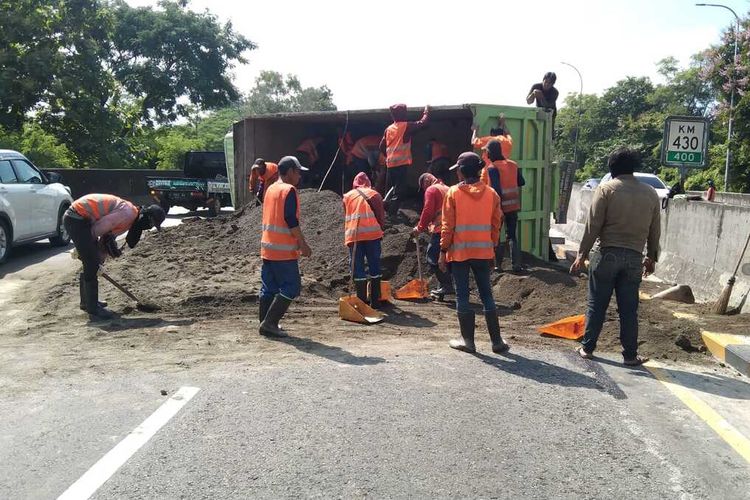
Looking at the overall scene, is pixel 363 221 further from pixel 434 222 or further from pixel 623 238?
pixel 623 238

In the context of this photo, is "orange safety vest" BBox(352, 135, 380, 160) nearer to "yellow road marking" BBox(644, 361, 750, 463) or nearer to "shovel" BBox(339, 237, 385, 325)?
"shovel" BBox(339, 237, 385, 325)

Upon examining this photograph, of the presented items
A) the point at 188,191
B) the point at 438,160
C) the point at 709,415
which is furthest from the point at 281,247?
the point at 188,191

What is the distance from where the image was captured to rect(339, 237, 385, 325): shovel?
790 cm

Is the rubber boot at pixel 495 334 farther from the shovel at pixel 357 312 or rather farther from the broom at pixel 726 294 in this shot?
the broom at pixel 726 294

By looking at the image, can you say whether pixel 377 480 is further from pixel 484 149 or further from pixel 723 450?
pixel 484 149

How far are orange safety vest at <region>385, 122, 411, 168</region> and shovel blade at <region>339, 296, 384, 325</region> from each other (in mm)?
4239

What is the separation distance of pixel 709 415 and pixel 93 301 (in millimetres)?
6238

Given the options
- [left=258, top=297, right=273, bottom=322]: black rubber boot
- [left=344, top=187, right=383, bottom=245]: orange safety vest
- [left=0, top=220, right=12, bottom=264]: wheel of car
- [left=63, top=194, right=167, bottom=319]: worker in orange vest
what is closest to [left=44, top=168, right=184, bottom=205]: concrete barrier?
[left=0, top=220, right=12, bottom=264]: wheel of car

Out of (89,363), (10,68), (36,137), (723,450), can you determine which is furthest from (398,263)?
(36,137)

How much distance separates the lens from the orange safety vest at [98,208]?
7707mm

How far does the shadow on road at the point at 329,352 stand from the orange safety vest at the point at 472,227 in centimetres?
127

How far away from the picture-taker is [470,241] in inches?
259

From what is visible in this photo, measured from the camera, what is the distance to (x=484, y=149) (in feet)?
32.1

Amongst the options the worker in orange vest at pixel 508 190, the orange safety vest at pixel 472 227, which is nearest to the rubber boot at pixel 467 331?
the orange safety vest at pixel 472 227
